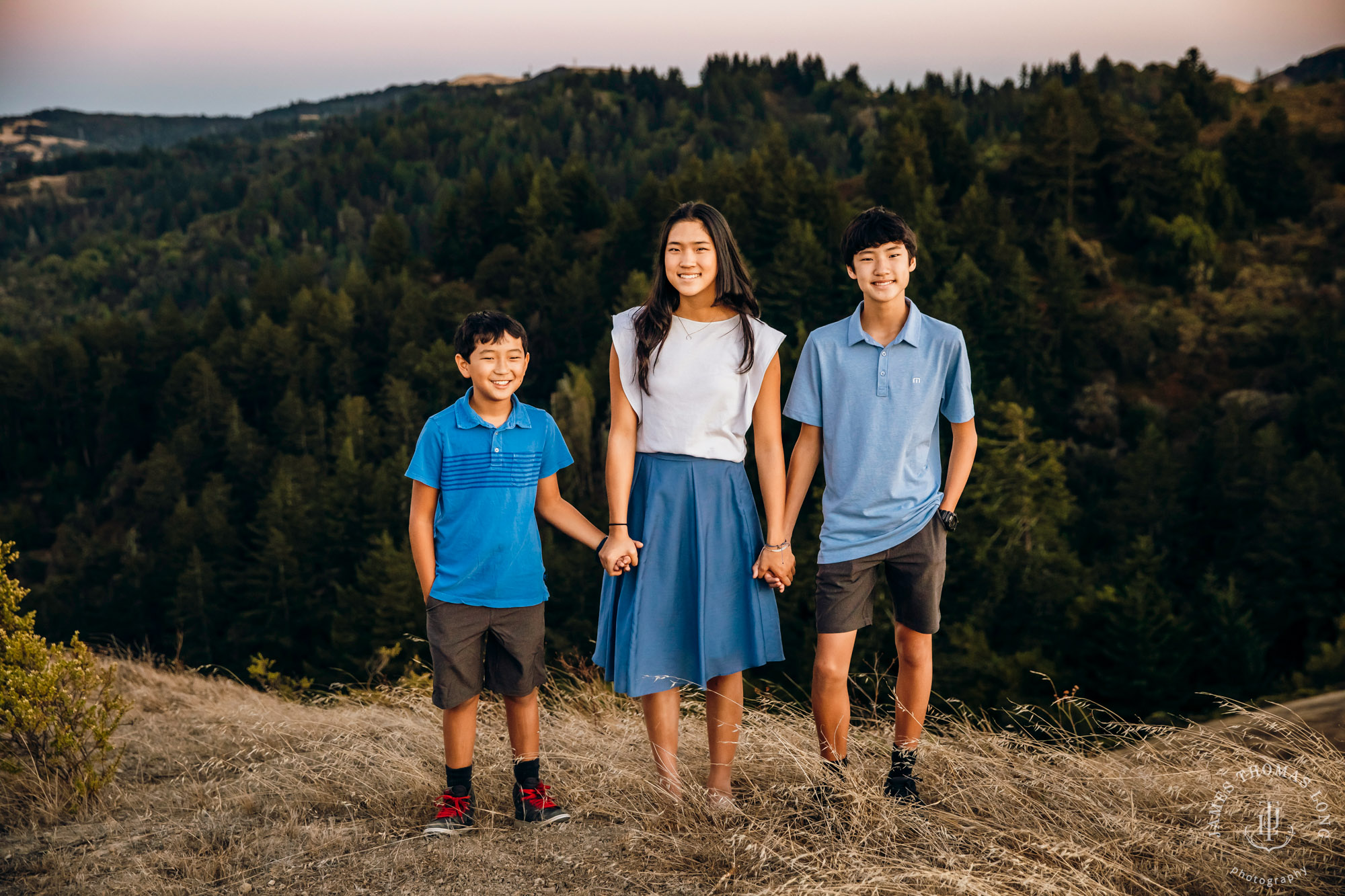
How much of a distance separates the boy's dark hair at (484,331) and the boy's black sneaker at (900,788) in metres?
1.79

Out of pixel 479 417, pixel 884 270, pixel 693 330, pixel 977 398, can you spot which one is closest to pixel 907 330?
pixel 884 270

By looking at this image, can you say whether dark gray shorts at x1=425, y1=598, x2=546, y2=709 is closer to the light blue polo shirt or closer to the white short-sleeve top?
the white short-sleeve top

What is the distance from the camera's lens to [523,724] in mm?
3238

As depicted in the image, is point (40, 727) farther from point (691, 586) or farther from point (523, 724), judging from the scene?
point (691, 586)

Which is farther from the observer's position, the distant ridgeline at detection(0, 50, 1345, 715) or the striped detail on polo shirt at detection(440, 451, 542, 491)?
the distant ridgeline at detection(0, 50, 1345, 715)

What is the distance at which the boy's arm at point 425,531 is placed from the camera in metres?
3.17

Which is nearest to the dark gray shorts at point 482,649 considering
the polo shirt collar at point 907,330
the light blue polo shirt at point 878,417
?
the light blue polo shirt at point 878,417

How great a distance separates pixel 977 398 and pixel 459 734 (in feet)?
135

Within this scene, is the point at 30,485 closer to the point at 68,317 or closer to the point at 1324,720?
the point at 68,317

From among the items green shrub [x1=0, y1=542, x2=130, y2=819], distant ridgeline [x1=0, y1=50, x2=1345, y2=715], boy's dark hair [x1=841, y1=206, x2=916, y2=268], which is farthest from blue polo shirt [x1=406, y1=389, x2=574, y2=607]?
distant ridgeline [x1=0, y1=50, x2=1345, y2=715]

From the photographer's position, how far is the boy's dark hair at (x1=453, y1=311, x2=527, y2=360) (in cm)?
317

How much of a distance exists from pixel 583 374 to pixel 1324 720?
164 ft

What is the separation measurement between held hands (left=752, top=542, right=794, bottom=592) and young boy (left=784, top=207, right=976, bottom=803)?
0.10 m

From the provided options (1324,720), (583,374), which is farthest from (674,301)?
(583,374)
